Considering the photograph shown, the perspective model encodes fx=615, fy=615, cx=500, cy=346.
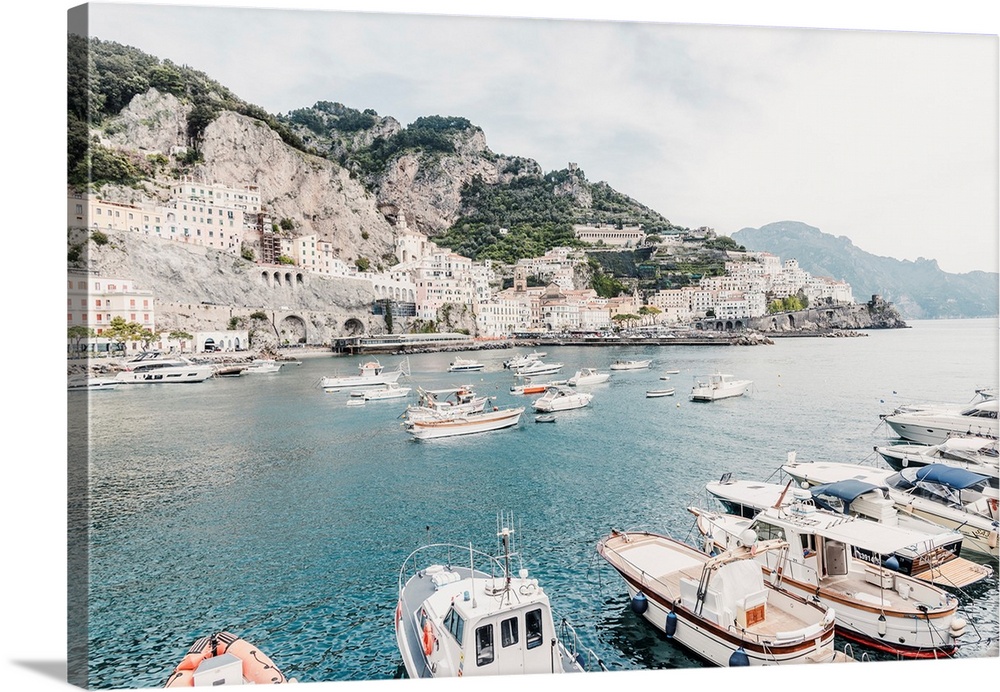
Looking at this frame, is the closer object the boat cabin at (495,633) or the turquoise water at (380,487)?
the boat cabin at (495,633)

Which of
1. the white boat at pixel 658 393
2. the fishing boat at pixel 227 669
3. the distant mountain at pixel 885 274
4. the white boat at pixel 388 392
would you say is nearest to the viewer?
the fishing boat at pixel 227 669

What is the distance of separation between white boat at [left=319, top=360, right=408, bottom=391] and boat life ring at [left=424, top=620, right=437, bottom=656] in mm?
7080

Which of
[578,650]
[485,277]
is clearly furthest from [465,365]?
[578,650]

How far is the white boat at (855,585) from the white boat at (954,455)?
2.07 metres

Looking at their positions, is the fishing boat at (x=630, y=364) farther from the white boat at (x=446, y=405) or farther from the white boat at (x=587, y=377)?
the white boat at (x=446, y=405)

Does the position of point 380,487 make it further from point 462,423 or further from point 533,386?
point 533,386

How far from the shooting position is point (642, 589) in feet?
15.5

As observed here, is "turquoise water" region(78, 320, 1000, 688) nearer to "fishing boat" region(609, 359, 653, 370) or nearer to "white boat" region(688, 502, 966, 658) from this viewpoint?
"white boat" region(688, 502, 966, 658)

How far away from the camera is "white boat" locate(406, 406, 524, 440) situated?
31.4 ft

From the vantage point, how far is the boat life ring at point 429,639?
389cm

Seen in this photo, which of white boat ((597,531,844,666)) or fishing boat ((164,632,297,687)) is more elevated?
white boat ((597,531,844,666))

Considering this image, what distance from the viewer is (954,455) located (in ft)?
22.9

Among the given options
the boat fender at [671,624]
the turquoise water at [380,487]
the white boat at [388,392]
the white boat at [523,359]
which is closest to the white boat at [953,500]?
the turquoise water at [380,487]

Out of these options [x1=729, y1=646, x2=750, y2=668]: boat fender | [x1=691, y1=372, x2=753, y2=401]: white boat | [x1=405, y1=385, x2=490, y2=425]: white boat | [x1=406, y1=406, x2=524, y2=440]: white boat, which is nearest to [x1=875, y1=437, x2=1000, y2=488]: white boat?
[x1=691, y1=372, x2=753, y2=401]: white boat
